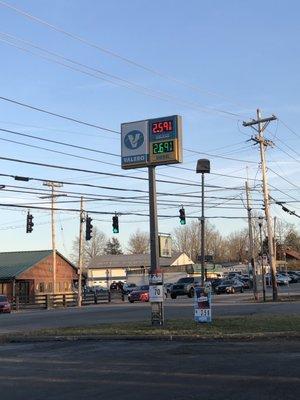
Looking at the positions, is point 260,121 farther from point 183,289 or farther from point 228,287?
point 228,287

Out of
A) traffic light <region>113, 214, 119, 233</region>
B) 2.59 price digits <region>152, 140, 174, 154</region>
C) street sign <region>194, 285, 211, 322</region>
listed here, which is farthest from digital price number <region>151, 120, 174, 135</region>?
traffic light <region>113, 214, 119, 233</region>

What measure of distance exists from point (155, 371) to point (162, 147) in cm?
1280

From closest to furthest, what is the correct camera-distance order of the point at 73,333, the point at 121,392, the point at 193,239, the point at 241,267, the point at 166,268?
the point at 121,392, the point at 73,333, the point at 166,268, the point at 241,267, the point at 193,239

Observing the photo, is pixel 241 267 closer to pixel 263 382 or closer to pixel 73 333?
pixel 73 333

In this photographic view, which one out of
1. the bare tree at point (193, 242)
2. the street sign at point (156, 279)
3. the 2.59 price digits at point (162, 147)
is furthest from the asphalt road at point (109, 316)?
the bare tree at point (193, 242)

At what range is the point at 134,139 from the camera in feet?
77.7

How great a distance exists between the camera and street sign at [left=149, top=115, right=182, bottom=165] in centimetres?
2283

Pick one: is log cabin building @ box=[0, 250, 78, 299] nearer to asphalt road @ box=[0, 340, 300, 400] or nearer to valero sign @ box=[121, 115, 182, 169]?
valero sign @ box=[121, 115, 182, 169]

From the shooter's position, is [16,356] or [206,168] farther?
[206,168]

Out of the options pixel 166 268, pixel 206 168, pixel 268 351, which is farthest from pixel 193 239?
pixel 268 351

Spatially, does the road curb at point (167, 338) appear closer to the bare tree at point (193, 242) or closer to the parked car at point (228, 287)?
the parked car at point (228, 287)

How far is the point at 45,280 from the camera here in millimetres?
66312

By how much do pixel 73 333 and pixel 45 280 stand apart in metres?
47.3

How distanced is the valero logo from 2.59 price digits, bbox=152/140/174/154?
0.65 meters
